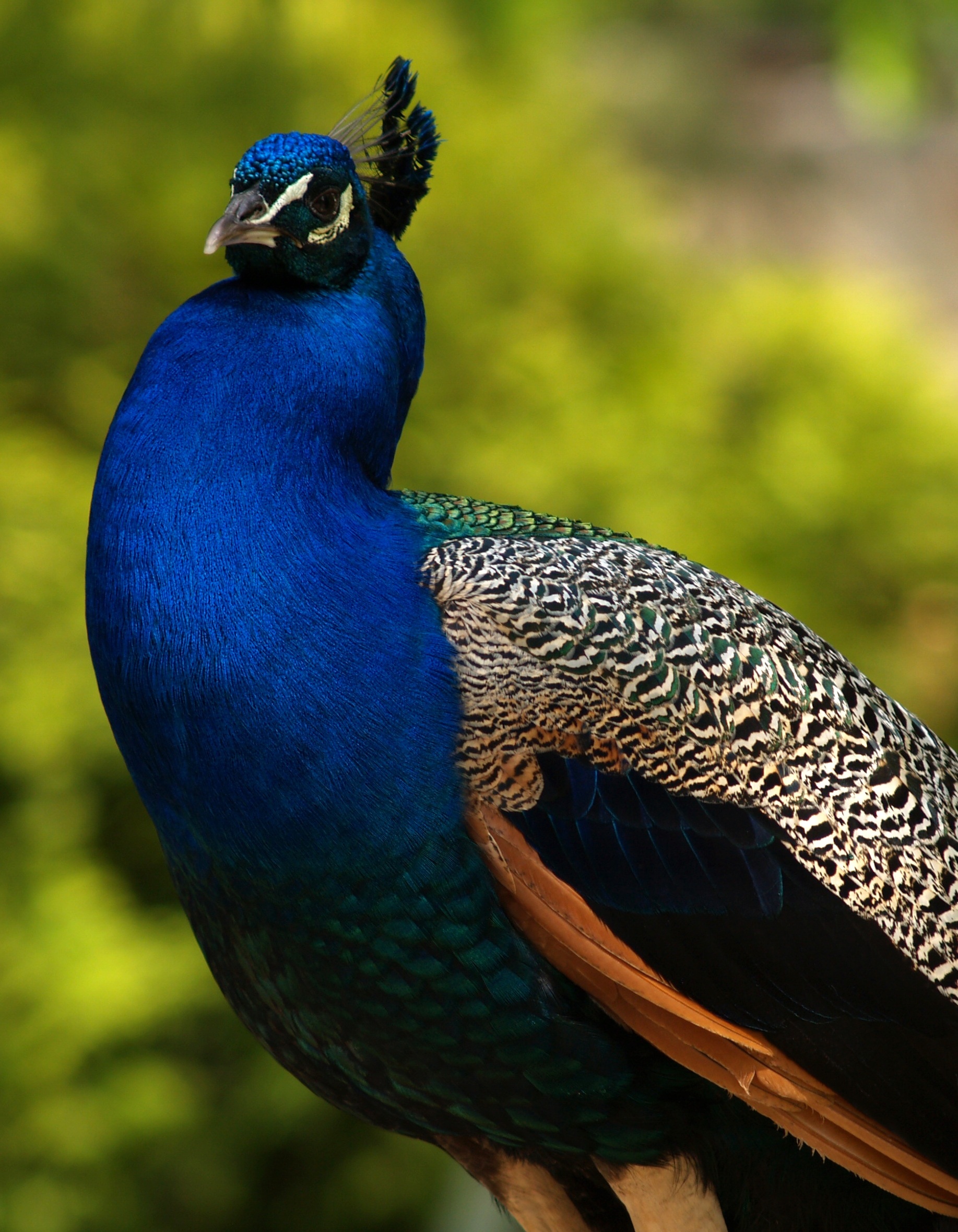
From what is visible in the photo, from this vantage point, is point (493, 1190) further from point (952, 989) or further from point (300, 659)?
point (300, 659)

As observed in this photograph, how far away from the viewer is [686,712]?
1807 mm

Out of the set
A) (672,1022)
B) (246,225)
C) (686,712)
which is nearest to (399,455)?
(246,225)

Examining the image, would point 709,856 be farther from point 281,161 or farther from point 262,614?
point 281,161

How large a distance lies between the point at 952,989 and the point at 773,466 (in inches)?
130

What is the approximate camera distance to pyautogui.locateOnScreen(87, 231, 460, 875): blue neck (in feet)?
5.51

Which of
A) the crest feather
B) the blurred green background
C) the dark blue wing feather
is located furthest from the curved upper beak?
the blurred green background

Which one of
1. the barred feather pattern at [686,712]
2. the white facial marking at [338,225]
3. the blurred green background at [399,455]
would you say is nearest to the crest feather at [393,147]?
the white facial marking at [338,225]

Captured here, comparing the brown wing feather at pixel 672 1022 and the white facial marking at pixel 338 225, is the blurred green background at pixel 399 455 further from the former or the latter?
the brown wing feather at pixel 672 1022

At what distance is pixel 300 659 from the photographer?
170 centimetres

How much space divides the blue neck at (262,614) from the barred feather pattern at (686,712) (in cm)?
6

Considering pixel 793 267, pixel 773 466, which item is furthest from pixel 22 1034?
pixel 793 267

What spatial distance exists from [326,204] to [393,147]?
406 mm

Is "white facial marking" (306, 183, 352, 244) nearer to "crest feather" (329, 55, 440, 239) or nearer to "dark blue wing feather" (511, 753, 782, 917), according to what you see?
"crest feather" (329, 55, 440, 239)

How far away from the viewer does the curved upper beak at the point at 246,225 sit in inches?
71.4
